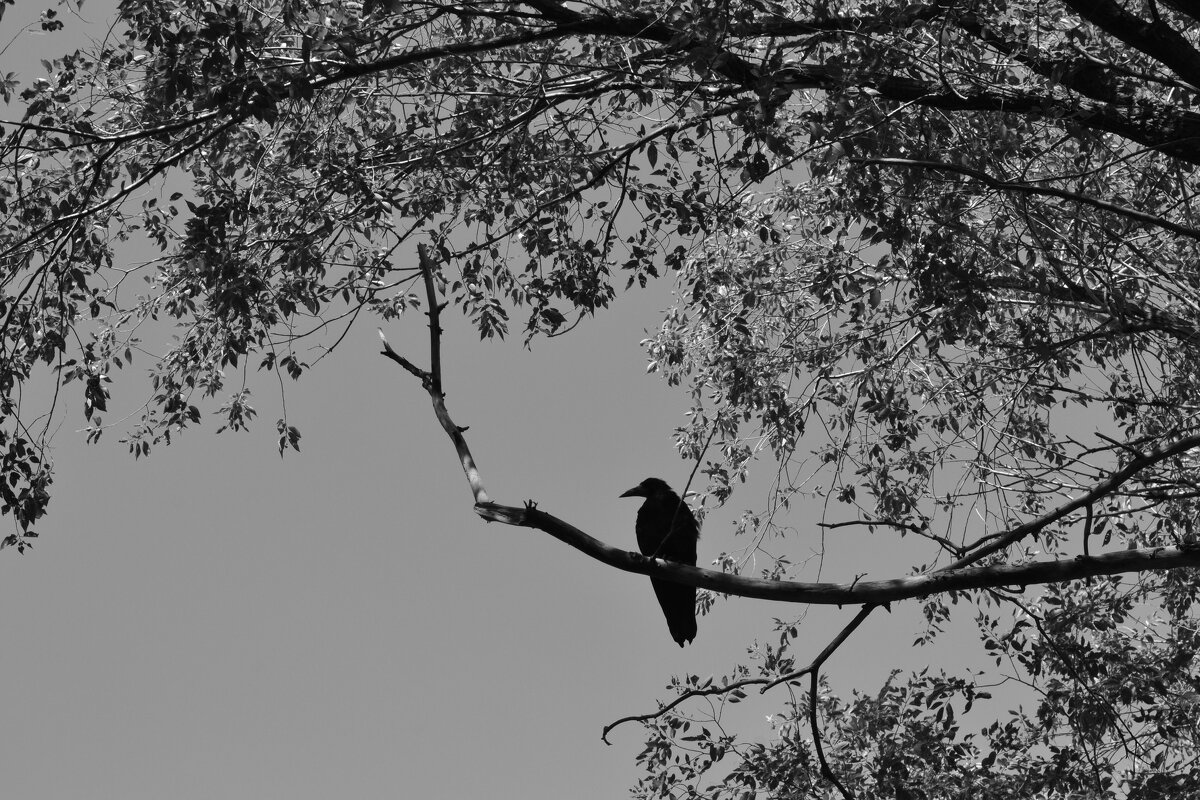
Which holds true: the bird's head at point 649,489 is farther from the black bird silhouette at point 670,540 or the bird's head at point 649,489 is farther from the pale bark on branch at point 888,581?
the pale bark on branch at point 888,581

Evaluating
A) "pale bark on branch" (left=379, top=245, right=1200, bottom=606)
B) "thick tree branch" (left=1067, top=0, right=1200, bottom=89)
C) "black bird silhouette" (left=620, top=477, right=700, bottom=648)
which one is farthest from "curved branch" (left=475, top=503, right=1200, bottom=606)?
"black bird silhouette" (left=620, top=477, right=700, bottom=648)

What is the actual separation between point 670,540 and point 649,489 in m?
1.22

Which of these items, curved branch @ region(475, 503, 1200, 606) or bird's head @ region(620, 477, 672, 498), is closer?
curved branch @ region(475, 503, 1200, 606)

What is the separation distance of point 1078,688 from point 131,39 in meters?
6.71

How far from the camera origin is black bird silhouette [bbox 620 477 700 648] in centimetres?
816

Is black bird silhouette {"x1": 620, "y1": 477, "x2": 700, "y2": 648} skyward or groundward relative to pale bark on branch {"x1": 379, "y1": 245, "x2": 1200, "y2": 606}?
skyward

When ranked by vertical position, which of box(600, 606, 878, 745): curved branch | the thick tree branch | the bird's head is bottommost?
box(600, 606, 878, 745): curved branch

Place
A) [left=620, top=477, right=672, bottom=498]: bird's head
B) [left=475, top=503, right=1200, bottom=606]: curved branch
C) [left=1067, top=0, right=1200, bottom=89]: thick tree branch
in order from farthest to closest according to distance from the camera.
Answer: [left=620, top=477, right=672, bottom=498]: bird's head → [left=1067, top=0, right=1200, bottom=89]: thick tree branch → [left=475, top=503, right=1200, bottom=606]: curved branch

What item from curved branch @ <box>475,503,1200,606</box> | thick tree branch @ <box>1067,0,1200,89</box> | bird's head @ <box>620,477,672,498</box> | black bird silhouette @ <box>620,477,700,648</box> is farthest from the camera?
bird's head @ <box>620,477,672,498</box>

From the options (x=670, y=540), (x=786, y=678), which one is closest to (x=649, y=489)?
(x=670, y=540)

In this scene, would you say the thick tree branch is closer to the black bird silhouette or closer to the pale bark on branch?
the pale bark on branch

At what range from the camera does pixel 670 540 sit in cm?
877

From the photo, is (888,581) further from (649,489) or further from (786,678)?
(649,489)

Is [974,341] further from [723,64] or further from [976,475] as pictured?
[723,64]
